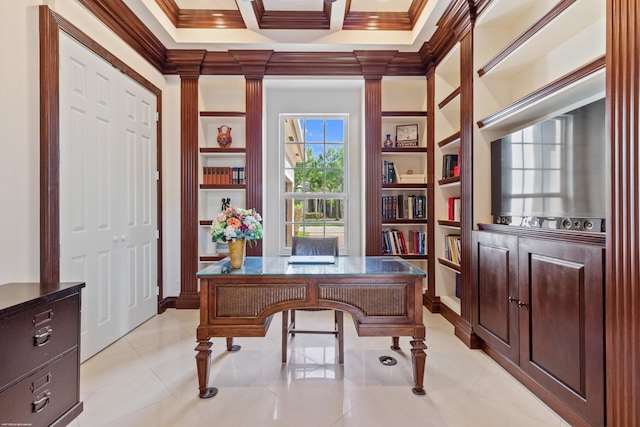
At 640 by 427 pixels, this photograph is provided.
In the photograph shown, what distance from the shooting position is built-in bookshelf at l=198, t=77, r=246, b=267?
3752 mm

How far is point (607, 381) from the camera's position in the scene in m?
1.44

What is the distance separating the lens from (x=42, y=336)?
1.53 meters

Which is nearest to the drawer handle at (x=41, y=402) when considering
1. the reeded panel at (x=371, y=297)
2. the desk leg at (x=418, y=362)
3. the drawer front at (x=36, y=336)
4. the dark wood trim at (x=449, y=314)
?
the drawer front at (x=36, y=336)

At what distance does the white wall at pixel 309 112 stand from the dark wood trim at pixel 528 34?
1.71 m

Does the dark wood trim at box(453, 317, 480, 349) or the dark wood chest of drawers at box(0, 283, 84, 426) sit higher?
the dark wood chest of drawers at box(0, 283, 84, 426)

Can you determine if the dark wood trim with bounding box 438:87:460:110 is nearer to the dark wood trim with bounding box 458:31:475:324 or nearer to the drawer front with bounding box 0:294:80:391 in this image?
the dark wood trim with bounding box 458:31:475:324

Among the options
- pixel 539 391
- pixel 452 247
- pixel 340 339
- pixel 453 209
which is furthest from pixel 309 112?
pixel 539 391

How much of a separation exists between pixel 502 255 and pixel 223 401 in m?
2.10

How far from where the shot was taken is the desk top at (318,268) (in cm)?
198

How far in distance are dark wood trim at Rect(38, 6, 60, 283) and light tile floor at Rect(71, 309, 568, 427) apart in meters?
0.91

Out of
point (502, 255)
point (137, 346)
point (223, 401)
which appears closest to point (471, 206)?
point (502, 255)

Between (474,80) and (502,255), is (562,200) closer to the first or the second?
(502,255)

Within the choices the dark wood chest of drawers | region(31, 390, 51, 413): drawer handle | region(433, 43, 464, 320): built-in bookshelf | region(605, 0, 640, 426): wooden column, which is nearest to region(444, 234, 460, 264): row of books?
region(433, 43, 464, 320): built-in bookshelf

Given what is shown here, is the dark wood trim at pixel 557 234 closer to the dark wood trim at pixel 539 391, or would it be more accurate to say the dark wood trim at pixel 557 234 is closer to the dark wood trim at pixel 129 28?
the dark wood trim at pixel 539 391
